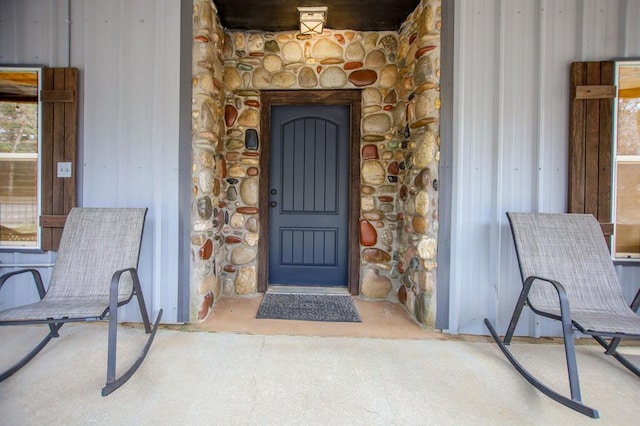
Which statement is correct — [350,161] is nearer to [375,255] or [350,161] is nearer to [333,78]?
[333,78]

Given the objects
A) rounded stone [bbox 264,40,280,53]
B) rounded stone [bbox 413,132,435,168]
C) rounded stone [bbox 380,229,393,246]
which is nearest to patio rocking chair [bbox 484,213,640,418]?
rounded stone [bbox 413,132,435,168]

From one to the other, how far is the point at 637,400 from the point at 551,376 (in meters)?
0.33

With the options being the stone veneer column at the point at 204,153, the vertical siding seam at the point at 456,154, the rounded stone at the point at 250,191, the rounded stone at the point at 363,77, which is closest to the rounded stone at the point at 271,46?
the stone veneer column at the point at 204,153

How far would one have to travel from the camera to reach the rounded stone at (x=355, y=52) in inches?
108

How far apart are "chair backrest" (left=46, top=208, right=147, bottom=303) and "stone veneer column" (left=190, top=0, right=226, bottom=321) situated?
1.32 ft

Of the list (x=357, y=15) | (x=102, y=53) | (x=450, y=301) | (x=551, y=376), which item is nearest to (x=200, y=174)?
(x=102, y=53)

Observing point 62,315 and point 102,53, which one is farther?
point 102,53

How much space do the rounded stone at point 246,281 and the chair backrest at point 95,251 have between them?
3.28ft

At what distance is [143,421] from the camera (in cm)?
125

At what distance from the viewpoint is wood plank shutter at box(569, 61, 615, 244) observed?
6.58 ft

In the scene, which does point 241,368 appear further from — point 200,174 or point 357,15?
point 357,15

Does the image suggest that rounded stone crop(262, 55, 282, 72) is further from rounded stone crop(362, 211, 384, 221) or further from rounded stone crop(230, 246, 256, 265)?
rounded stone crop(230, 246, 256, 265)

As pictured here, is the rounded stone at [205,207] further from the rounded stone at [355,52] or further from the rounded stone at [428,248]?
the rounded stone at [355,52]

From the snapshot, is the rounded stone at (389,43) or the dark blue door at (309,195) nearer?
the rounded stone at (389,43)
